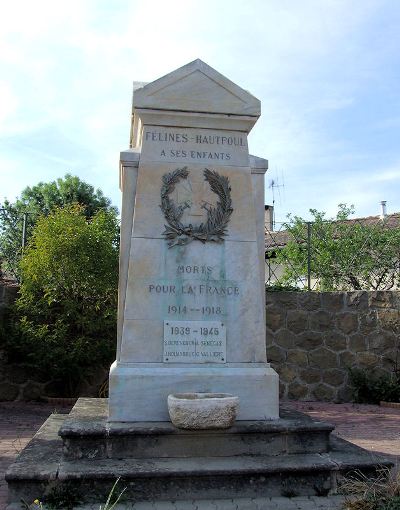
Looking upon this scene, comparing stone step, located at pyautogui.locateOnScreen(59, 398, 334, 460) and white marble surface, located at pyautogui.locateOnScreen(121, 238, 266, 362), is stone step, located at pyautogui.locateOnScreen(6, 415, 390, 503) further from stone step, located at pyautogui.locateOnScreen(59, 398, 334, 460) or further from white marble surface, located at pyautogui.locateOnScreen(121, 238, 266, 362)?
white marble surface, located at pyautogui.locateOnScreen(121, 238, 266, 362)

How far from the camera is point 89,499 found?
362 centimetres

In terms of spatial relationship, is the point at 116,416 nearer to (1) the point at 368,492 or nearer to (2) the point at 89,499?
(2) the point at 89,499

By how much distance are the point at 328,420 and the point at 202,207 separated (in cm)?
413

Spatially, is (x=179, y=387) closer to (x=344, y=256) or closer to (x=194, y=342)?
(x=194, y=342)

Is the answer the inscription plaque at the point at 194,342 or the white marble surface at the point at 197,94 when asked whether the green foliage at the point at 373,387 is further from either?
the white marble surface at the point at 197,94

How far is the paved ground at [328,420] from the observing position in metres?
5.25

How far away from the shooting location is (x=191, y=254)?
480 centimetres

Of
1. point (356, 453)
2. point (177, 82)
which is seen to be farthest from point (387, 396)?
point (177, 82)

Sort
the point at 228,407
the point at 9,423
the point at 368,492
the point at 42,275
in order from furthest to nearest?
the point at 42,275 → the point at 9,423 → the point at 228,407 → the point at 368,492

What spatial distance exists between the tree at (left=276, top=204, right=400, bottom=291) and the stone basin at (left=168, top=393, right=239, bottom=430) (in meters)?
7.32

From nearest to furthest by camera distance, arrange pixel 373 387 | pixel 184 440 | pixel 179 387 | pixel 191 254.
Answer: pixel 184 440
pixel 179 387
pixel 191 254
pixel 373 387

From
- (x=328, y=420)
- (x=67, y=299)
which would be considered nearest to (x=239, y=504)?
(x=328, y=420)

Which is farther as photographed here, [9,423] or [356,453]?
[9,423]

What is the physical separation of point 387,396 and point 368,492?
5820 millimetres
